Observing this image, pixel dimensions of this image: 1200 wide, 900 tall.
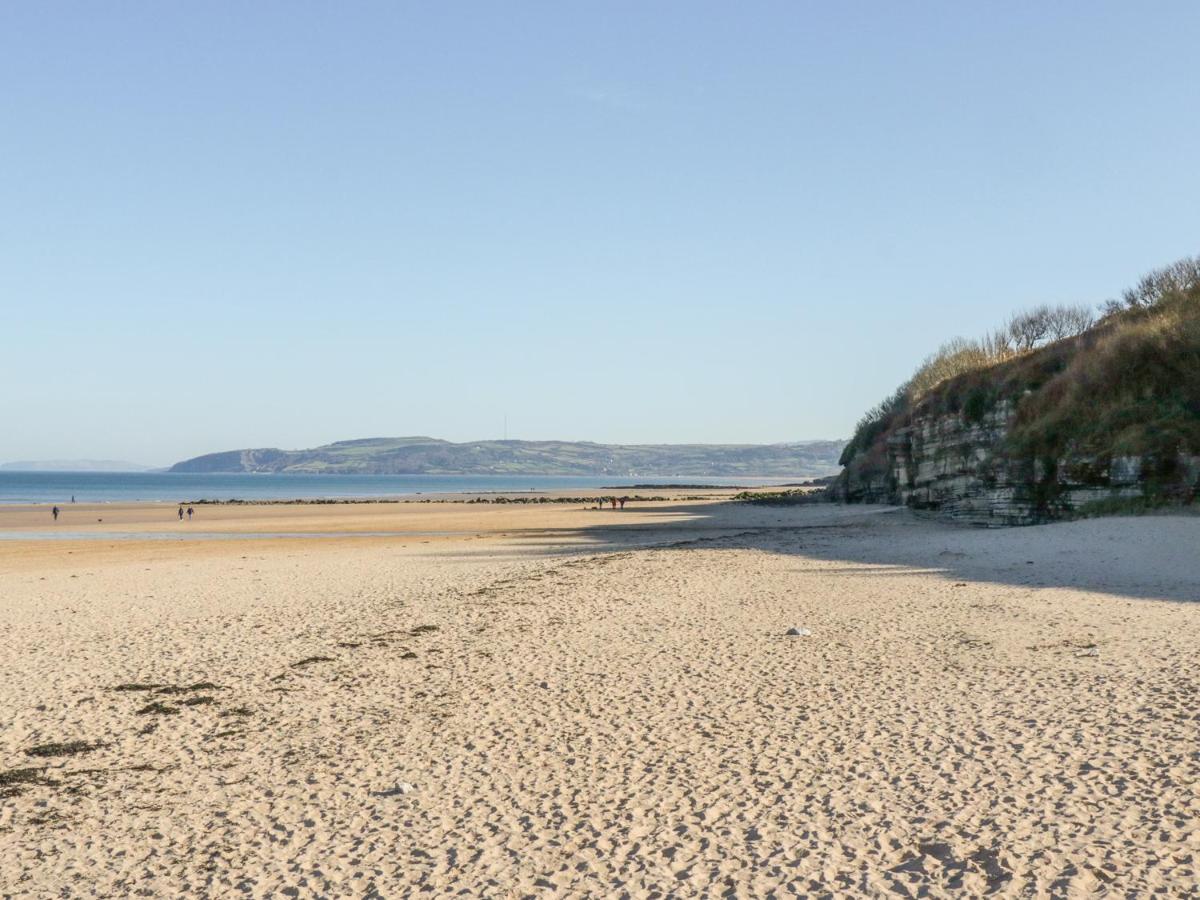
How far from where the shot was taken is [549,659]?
13.0 metres

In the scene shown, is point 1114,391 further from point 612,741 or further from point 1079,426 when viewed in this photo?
point 612,741

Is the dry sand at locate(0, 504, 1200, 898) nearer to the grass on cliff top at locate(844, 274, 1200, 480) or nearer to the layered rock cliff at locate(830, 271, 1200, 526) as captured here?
the layered rock cliff at locate(830, 271, 1200, 526)

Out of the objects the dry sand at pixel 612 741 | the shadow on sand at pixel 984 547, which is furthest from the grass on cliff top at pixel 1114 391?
the dry sand at pixel 612 741

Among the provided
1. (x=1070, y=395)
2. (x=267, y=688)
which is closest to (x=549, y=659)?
(x=267, y=688)

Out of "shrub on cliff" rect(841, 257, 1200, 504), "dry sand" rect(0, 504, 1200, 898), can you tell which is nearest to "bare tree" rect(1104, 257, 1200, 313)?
"shrub on cliff" rect(841, 257, 1200, 504)

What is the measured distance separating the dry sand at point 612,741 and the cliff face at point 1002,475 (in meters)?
9.94

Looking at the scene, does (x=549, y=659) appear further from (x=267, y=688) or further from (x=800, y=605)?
(x=800, y=605)

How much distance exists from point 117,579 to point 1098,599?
70.9 ft

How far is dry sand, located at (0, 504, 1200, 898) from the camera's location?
6.34 m

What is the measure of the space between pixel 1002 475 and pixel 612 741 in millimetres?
28995

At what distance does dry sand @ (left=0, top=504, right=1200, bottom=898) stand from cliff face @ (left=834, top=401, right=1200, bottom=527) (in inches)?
391

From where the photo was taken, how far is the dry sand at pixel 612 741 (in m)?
6.34

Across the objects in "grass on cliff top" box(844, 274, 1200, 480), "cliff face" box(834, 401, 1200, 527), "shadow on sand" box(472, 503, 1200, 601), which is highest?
"grass on cliff top" box(844, 274, 1200, 480)

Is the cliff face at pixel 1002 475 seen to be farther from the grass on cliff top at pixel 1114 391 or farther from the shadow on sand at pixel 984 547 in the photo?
the shadow on sand at pixel 984 547
